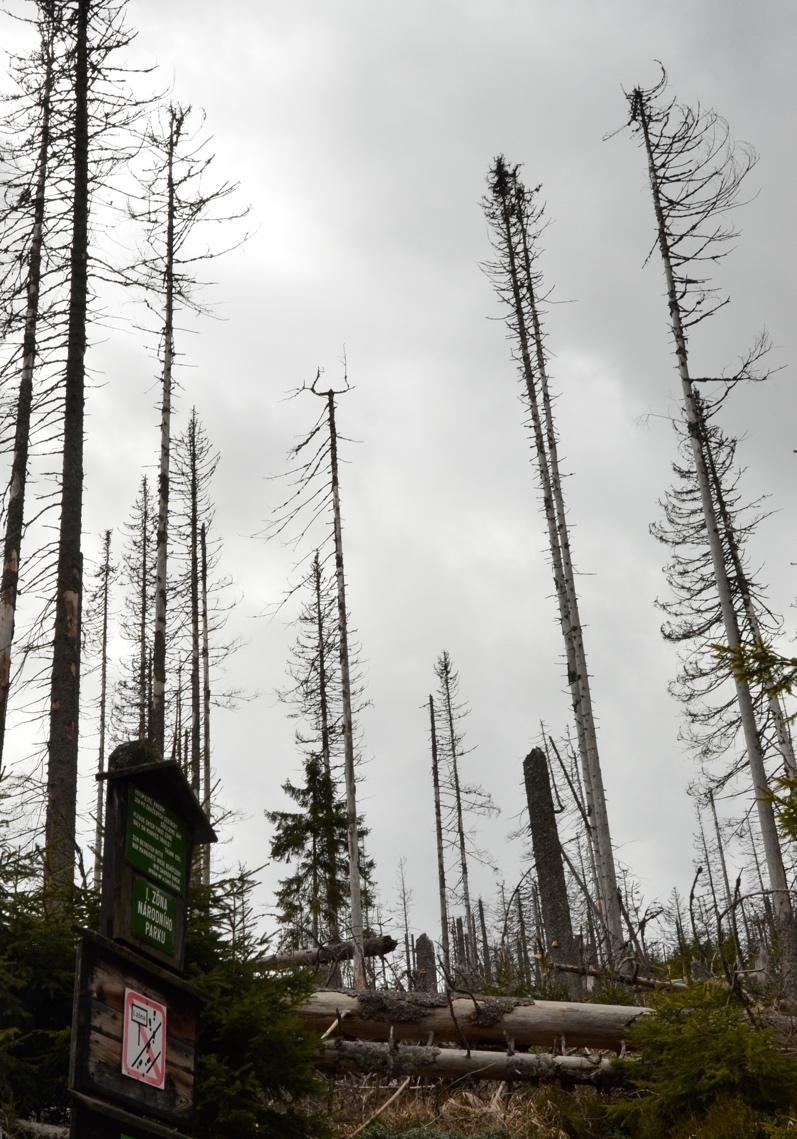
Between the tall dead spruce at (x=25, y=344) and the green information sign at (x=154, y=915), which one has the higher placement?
the tall dead spruce at (x=25, y=344)

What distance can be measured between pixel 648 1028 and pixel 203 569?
77.4 ft

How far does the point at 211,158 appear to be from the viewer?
21859 mm

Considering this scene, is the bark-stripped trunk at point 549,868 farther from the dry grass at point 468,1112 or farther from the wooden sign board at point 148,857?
the wooden sign board at point 148,857

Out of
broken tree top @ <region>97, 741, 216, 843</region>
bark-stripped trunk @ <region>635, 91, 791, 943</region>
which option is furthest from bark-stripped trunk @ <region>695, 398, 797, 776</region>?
broken tree top @ <region>97, 741, 216, 843</region>

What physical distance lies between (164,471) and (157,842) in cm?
1496

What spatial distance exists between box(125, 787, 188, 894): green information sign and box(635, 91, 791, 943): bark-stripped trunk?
39.4ft

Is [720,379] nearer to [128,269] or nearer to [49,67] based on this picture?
[128,269]

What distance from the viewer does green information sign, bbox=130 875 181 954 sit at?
17.3ft

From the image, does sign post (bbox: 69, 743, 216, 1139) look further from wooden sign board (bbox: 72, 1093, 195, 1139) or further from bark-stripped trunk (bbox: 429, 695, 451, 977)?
bark-stripped trunk (bbox: 429, 695, 451, 977)

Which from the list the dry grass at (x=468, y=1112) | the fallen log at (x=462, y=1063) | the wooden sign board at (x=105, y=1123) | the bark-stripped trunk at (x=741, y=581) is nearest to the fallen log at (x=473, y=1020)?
the fallen log at (x=462, y=1063)

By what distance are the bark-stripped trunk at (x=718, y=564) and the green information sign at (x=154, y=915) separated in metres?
12.2

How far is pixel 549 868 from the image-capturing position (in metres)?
18.3

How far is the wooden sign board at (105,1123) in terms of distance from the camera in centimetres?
450

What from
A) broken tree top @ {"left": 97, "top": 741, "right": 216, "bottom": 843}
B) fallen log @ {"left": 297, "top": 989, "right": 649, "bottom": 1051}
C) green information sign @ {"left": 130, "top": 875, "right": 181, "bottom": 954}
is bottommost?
fallen log @ {"left": 297, "top": 989, "right": 649, "bottom": 1051}
